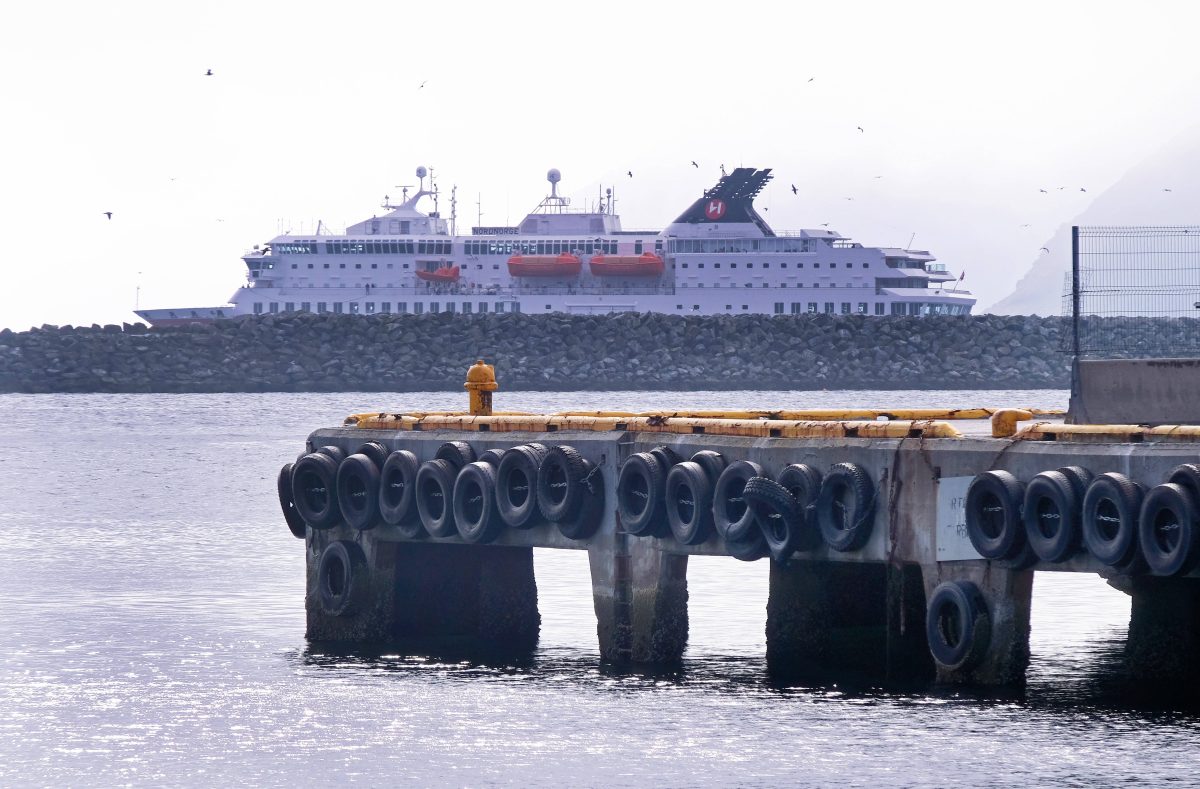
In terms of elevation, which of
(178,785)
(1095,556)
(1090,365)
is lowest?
(178,785)

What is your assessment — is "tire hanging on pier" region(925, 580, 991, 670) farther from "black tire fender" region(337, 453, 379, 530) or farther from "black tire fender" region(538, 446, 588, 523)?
"black tire fender" region(337, 453, 379, 530)

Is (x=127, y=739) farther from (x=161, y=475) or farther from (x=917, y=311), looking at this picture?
(x=917, y=311)

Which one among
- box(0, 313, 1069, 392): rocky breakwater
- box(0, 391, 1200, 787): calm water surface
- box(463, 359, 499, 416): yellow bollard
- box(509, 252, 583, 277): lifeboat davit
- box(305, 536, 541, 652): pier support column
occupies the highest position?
box(509, 252, 583, 277): lifeboat davit

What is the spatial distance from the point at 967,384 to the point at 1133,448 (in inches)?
4303

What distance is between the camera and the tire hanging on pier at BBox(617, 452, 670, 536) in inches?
798

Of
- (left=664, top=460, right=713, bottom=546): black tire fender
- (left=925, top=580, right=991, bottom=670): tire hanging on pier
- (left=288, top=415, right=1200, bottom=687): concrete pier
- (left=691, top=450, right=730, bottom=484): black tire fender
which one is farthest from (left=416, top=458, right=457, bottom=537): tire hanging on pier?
(left=925, top=580, right=991, bottom=670): tire hanging on pier

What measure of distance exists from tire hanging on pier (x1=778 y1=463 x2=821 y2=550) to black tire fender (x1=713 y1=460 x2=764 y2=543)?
48 cm

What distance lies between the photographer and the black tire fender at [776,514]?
62.6 feet

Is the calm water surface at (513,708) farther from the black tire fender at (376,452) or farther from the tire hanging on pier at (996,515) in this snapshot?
the black tire fender at (376,452)

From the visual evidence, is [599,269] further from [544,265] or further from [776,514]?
[776,514]

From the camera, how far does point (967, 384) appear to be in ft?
409

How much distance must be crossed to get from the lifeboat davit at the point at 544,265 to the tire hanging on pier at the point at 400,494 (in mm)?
112731

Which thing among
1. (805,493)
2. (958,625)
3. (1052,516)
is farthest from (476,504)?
(1052,516)

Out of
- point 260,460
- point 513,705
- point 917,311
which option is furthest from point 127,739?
point 917,311
